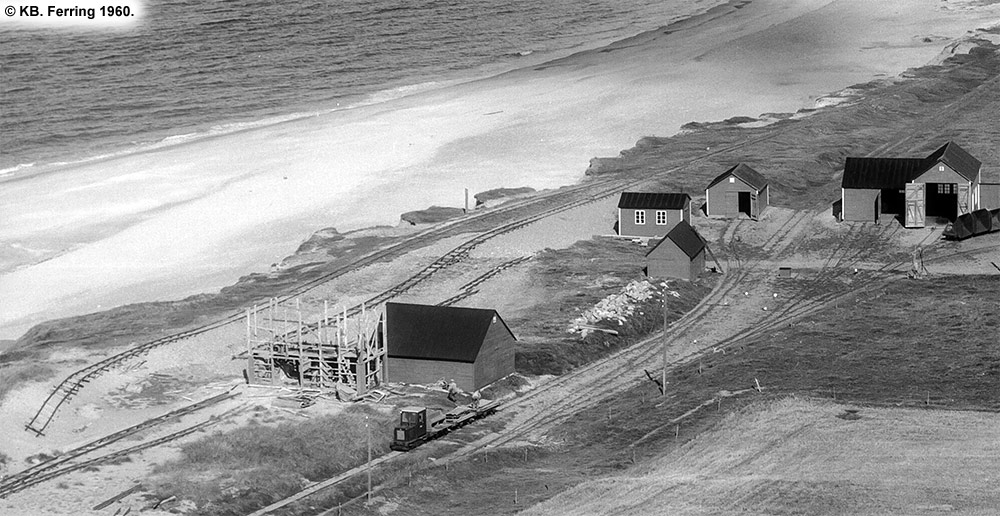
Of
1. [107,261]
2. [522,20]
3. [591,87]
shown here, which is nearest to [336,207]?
[107,261]

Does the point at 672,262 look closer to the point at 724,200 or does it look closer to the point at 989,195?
the point at 724,200

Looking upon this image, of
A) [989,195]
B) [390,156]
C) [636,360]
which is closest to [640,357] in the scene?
[636,360]

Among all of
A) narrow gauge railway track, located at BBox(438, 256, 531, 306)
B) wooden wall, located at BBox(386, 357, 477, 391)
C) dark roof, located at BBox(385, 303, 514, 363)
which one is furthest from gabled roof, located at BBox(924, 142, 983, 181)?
wooden wall, located at BBox(386, 357, 477, 391)

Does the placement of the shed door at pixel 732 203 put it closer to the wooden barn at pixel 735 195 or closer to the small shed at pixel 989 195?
the wooden barn at pixel 735 195

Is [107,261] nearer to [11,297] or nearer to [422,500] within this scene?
[11,297]

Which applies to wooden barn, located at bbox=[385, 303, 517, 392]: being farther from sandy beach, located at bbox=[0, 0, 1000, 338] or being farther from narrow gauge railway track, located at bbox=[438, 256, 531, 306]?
sandy beach, located at bbox=[0, 0, 1000, 338]

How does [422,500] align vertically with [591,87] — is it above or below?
below

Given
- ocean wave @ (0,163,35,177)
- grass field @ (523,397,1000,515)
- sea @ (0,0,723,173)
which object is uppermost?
sea @ (0,0,723,173)
